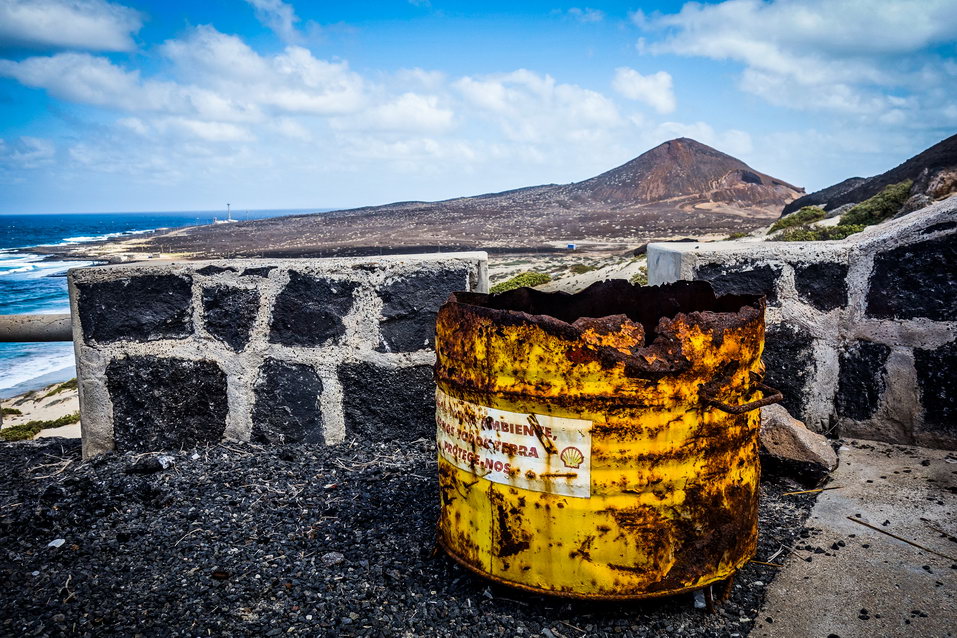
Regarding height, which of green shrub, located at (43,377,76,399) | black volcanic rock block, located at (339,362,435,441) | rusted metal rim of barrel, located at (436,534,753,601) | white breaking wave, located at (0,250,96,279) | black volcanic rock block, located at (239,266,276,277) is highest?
black volcanic rock block, located at (239,266,276,277)

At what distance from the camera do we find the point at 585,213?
51.2 meters

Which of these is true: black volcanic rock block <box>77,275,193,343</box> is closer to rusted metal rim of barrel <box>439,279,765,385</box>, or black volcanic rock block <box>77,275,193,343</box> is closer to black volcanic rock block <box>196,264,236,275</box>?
black volcanic rock block <box>196,264,236,275</box>

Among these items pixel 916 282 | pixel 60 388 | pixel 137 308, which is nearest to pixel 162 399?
pixel 137 308

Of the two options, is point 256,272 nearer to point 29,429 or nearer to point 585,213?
point 29,429

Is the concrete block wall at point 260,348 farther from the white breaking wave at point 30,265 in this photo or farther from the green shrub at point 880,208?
the white breaking wave at point 30,265

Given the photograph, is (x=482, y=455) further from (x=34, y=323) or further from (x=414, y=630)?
(x=34, y=323)

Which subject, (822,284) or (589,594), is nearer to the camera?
(589,594)

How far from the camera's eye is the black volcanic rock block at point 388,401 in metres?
3.16

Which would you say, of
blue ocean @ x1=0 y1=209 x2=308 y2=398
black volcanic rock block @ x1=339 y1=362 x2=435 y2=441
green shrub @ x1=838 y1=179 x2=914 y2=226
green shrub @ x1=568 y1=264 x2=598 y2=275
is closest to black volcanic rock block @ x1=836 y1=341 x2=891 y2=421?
black volcanic rock block @ x1=339 y1=362 x2=435 y2=441

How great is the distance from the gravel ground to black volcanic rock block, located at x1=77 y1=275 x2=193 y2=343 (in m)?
0.57

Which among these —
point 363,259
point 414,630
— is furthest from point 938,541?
point 363,259

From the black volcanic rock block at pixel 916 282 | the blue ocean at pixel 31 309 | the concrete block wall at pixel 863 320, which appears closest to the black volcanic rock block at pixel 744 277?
the concrete block wall at pixel 863 320

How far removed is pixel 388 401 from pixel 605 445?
1580 mm

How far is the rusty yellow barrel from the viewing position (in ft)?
5.84
